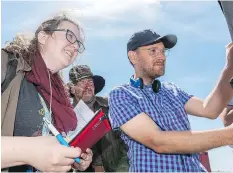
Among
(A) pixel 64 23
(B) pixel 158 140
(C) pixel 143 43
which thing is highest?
(A) pixel 64 23

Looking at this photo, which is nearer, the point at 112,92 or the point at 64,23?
the point at 64,23

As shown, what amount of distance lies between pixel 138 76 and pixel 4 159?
1886 millimetres

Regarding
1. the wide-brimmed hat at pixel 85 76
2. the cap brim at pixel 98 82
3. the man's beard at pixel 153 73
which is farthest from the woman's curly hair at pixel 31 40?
the cap brim at pixel 98 82

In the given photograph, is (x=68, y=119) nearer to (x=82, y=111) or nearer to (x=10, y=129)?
(x=82, y=111)

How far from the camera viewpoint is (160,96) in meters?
3.09

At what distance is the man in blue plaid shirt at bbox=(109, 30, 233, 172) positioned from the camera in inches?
105

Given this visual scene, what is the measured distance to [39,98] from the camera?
2.34 metres

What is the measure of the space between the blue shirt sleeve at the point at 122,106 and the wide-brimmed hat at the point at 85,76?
1.86 m

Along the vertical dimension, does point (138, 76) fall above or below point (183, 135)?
above

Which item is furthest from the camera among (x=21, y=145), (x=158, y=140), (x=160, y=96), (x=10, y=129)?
(x=160, y=96)

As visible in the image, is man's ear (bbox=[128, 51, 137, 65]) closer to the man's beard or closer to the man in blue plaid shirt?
the man in blue plaid shirt

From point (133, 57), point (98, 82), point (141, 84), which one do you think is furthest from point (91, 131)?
point (98, 82)

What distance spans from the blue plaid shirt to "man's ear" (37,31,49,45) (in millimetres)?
863

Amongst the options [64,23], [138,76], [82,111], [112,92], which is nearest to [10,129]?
[82,111]
